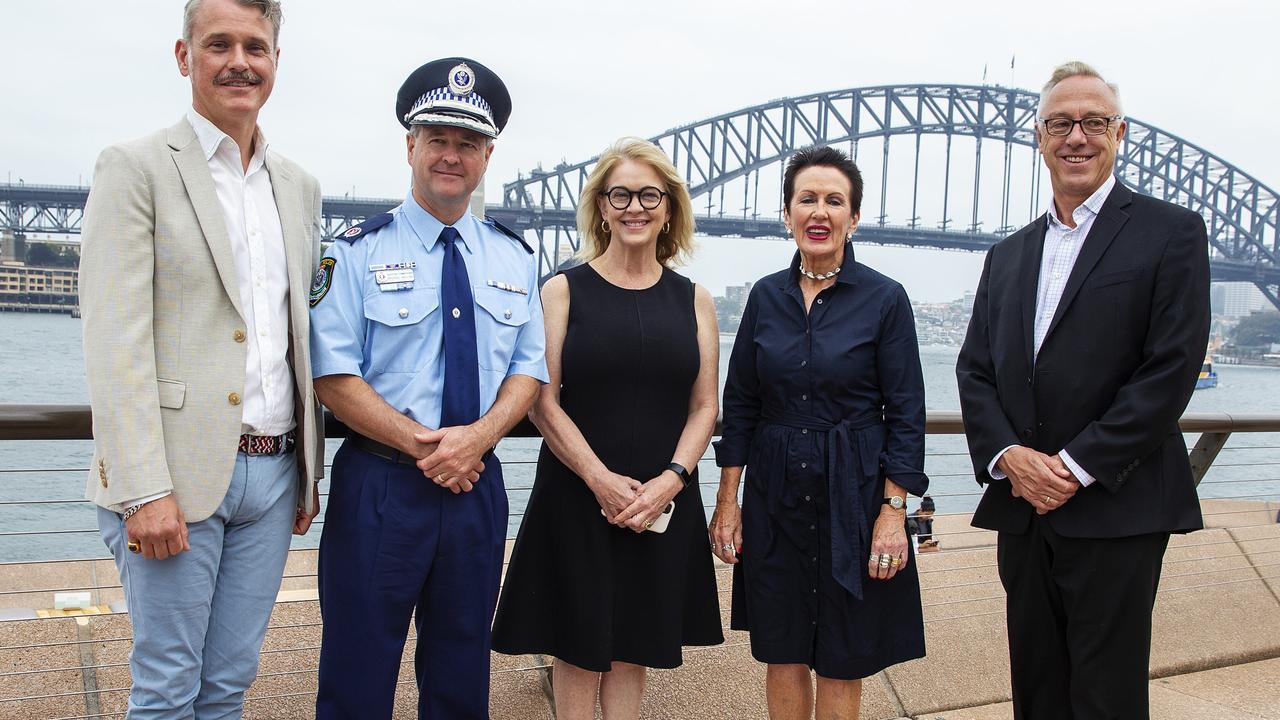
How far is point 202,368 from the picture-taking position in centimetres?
167

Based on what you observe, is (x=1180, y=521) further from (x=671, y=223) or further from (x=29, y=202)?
(x=29, y=202)

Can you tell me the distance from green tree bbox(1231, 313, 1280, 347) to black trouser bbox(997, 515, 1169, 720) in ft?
240

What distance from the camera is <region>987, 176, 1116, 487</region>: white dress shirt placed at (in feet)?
7.06

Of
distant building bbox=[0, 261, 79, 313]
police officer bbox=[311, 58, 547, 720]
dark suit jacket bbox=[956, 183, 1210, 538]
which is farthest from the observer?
distant building bbox=[0, 261, 79, 313]

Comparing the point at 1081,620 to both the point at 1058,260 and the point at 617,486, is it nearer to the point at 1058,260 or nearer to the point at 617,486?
the point at 1058,260

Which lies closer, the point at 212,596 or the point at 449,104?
the point at 212,596

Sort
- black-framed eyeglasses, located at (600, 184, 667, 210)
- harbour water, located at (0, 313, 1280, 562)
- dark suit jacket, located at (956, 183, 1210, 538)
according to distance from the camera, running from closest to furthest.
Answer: dark suit jacket, located at (956, 183, 1210, 538) < black-framed eyeglasses, located at (600, 184, 667, 210) < harbour water, located at (0, 313, 1280, 562)

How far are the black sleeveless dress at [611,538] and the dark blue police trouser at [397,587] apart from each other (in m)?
0.25

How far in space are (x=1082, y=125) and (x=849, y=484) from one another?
3.15 feet

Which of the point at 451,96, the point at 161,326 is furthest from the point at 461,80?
the point at 161,326

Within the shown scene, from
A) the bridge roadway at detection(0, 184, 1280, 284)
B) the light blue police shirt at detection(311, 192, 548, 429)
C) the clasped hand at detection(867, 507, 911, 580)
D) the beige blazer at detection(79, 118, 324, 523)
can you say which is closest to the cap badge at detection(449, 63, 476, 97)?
the light blue police shirt at detection(311, 192, 548, 429)

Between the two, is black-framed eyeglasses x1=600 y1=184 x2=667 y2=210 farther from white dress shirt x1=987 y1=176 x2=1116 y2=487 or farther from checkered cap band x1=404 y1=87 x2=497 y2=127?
white dress shirt x1=987 y1=176 x2=1116 y2=487

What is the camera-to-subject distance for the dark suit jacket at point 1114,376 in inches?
77.3

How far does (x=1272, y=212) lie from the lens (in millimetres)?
73500
